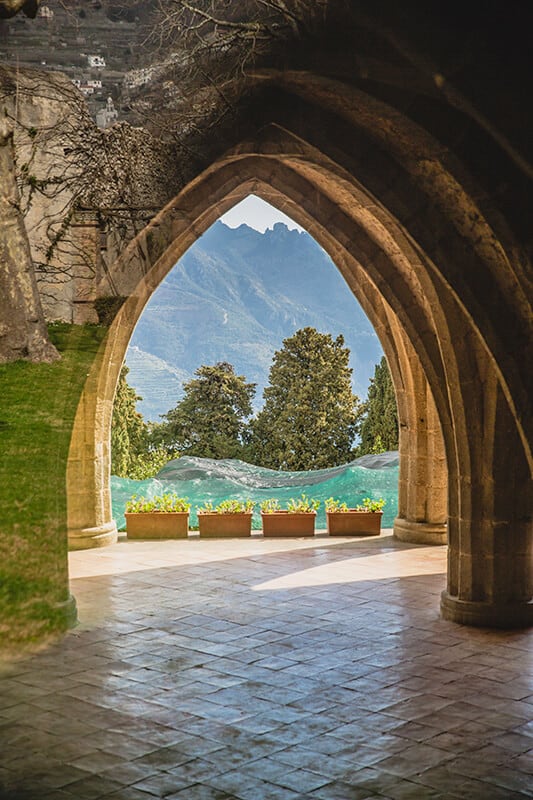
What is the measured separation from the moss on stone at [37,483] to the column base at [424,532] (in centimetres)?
472

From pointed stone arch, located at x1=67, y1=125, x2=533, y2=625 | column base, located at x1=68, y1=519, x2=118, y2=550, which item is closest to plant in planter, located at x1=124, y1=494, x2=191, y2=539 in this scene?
column base, located at x1=68, y1=519, x2=118, y2=550

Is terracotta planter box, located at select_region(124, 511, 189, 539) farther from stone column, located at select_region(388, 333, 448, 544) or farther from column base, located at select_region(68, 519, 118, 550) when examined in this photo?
stone column, located at select_region(388, 333, 448, 544)

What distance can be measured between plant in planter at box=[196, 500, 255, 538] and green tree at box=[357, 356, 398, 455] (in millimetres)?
5225

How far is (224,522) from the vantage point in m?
12.3

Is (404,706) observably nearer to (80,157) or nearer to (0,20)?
(80,157)

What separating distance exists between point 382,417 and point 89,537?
274 inches

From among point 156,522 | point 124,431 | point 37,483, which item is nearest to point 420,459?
point 156,522

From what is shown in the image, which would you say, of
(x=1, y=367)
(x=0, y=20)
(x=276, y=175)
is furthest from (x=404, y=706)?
(x=276, y=175)

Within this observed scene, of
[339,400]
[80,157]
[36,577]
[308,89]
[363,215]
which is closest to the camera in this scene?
[80,157]

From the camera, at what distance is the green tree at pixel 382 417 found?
17.1 metres

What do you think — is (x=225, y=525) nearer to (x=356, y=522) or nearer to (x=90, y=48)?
(x=356, y=522)

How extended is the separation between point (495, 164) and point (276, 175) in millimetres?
3687

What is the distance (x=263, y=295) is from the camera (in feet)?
191

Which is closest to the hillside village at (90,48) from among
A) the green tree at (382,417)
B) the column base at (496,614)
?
the column base at (496,614)
